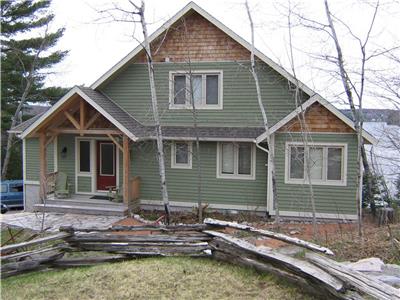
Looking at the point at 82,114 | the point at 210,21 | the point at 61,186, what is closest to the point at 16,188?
the point at 61,186

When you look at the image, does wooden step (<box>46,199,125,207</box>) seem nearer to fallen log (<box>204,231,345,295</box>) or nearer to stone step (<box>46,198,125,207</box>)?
stone step (<box>46,198,125,207</box>)

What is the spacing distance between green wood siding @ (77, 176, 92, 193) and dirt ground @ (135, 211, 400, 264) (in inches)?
107

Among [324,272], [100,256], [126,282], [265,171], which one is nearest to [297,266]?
[324,272]

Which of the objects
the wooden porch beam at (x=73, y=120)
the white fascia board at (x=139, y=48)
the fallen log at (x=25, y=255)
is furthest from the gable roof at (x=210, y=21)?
the fallen log at (x=25, y=255)

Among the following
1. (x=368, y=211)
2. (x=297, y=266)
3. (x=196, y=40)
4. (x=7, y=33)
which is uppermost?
(x=7, y=33)

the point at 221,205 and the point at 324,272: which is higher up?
the point at 324,272

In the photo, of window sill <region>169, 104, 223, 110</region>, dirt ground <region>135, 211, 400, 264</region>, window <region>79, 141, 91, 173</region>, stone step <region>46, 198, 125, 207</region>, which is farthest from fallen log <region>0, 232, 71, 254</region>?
window <region>79, 141, 91, 173</region>

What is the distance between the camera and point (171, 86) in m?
15.3

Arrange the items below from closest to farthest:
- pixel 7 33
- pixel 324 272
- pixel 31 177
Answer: pixel 324 272, pixel 31 177, pixel 7 33

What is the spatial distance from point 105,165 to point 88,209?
2223 millimetres

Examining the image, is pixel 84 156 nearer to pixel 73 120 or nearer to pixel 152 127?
pixel 73 120

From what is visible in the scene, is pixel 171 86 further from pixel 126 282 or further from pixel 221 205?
pixel 126 282

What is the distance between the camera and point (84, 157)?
16234 millimetres

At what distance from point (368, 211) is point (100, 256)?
38.5 ft
